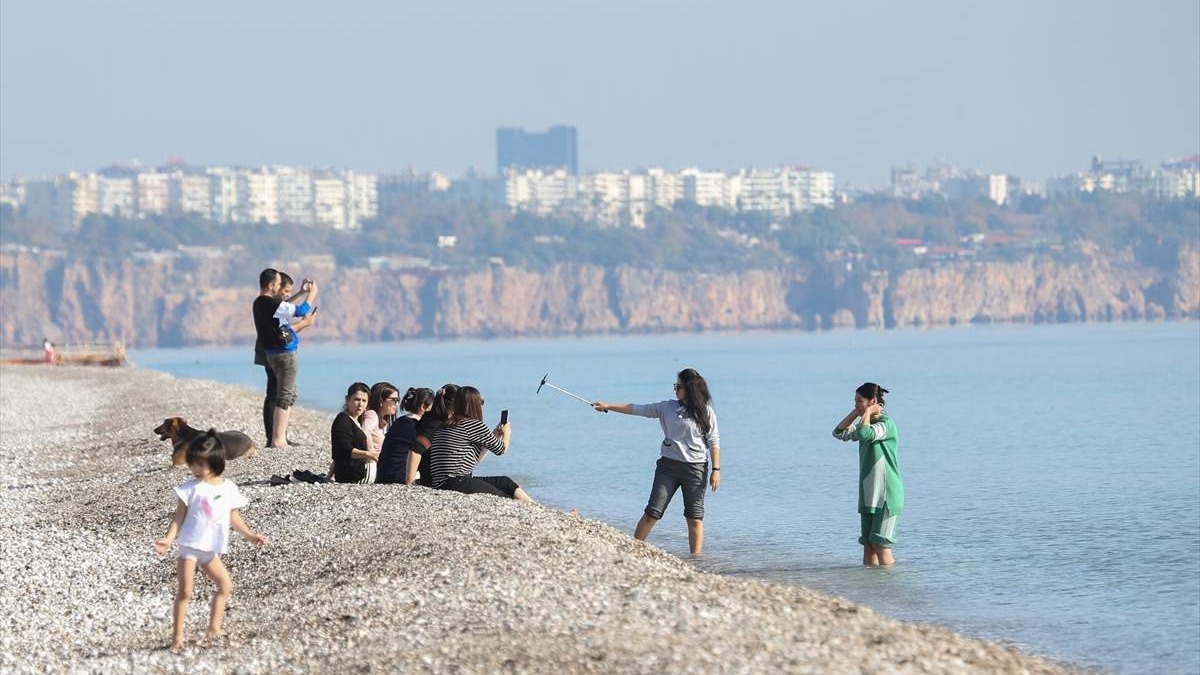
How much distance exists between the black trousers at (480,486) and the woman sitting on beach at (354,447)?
3.51ft

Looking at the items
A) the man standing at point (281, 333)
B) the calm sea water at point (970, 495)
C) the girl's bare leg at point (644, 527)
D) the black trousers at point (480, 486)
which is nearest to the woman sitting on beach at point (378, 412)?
the black trousers at point (480, 486)

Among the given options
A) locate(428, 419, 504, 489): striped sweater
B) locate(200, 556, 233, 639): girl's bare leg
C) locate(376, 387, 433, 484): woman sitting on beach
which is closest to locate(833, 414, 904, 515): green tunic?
locate(428, 419, 504, 489): striped sweater

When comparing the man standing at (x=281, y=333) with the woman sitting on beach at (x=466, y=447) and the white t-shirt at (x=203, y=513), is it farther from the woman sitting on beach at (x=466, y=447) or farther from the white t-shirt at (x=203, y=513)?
the white t-shirt at (x=203, y=513)

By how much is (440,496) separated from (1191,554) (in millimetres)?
7726

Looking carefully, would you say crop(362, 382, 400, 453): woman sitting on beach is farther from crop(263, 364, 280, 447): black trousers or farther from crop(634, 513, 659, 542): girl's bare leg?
crop(634, 513, 659, 542): girl's bare leg

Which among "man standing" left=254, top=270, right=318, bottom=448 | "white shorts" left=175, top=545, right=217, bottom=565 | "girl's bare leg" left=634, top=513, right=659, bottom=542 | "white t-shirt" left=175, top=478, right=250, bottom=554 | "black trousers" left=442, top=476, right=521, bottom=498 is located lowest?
"girl's bare leg" left=634, top=513, right=659, bottom=542

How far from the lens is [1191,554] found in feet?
55.3

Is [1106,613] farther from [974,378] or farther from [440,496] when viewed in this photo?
[974,378]

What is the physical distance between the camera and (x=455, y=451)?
14.1 meters

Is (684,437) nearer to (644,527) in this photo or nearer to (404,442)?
(644,527)

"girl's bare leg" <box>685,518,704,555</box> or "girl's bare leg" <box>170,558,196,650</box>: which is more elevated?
"girl's bare leg" <box>170,558,196,650</box>

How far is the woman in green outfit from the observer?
12.5 meters

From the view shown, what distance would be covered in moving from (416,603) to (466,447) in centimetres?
448

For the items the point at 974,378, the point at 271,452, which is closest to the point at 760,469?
the point at 271,452
